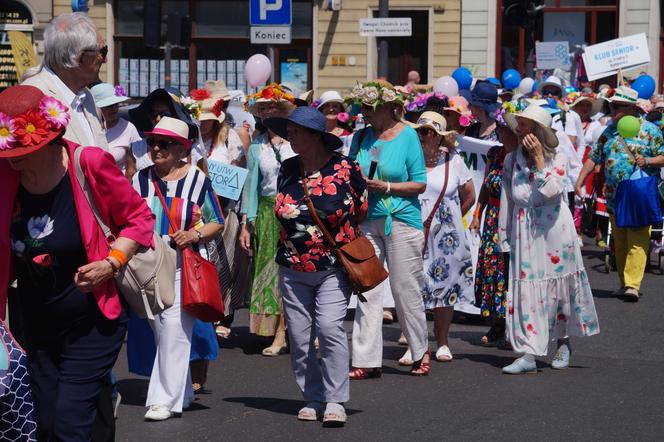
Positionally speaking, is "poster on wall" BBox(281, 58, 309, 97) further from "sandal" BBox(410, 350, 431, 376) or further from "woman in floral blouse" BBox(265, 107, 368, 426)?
"woman in floral blouse" BBox(265, 107, 368, 426)

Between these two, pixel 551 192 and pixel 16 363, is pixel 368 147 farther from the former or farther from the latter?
pixel 16 363

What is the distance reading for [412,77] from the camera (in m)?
23.4

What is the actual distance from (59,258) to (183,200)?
2.63 m

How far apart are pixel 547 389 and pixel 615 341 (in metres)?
2.17

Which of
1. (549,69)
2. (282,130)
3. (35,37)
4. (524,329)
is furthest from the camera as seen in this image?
(35,37)

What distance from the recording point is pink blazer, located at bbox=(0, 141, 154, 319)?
204 inches

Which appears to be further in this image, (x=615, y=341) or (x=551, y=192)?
(x=615, y=341)

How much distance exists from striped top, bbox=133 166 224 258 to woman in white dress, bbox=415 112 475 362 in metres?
2.44

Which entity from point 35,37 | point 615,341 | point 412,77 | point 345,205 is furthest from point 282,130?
point 35,37

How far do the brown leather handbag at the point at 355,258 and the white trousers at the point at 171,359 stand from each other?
883 millimetres

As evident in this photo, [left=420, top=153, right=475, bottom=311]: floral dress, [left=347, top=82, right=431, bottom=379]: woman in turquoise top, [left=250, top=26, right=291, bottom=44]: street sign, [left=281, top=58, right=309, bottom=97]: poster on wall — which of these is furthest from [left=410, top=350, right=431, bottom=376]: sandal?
[left=281, top=58, right=309, bottom=97]: poster on wall

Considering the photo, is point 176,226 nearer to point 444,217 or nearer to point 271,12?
point 444,217

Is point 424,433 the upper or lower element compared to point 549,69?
lower

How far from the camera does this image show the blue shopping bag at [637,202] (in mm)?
12855
